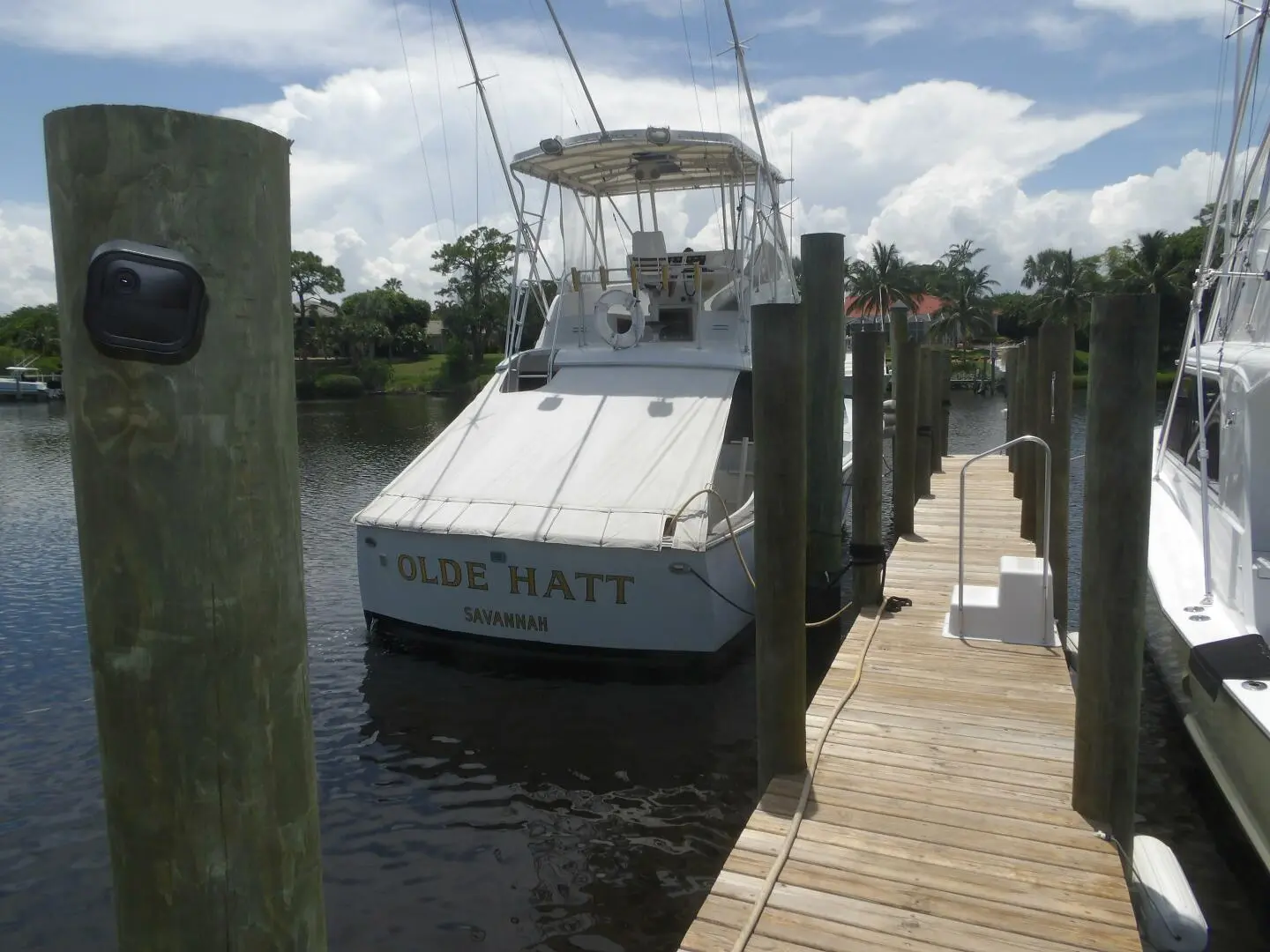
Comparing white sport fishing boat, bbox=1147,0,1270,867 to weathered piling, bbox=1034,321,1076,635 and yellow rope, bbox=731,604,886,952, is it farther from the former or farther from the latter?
yellow rope, bbox=731,604,886,952

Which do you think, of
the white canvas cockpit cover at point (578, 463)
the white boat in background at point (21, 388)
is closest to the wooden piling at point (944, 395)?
the white canvas cockpit cover at point (578, 463)

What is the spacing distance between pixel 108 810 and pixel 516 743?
670cm

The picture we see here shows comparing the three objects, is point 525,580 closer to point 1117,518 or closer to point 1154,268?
point 1117,518

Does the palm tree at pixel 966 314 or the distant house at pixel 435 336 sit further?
the distant house at pixel 435 336

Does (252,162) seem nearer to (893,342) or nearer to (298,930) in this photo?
(298,930)

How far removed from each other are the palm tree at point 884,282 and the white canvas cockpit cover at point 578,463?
58.7 m

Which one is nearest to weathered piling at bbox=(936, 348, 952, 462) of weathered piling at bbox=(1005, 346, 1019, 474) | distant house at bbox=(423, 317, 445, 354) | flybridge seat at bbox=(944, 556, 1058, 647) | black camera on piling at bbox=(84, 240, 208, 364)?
weathered piling at bbox=(1005, 346, 1019, 474)

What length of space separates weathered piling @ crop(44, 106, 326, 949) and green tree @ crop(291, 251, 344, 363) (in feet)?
214

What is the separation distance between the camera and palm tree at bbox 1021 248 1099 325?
57812mm

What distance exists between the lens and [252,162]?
149 centimetres

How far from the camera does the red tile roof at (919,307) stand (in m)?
68.9

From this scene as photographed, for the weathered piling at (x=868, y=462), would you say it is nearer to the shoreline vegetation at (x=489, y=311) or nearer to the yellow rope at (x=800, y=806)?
the yellow rope at (x=800, y=806)

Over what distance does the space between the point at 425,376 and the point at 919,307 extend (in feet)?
119

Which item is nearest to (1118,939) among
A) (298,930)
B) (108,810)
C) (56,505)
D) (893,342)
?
(298,930)
